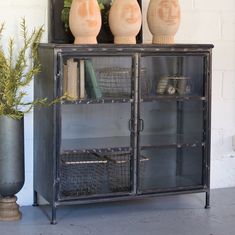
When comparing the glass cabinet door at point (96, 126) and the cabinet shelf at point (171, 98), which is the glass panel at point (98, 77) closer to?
the glass cabinet door at point (96, 126)

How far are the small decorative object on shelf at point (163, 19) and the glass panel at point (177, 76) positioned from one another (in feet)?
0.55

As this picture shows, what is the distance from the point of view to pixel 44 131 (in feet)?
12.5

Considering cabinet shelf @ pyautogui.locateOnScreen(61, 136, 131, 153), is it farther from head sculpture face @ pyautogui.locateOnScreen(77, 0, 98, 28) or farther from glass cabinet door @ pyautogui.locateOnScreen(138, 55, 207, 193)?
head sculpture face @ pyautogui.locateOnScreen(77, 0, 98, 28)

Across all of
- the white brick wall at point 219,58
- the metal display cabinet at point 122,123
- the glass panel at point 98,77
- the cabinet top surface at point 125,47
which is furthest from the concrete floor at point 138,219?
the cabinet top surface at point 125,47

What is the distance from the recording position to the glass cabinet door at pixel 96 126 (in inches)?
148

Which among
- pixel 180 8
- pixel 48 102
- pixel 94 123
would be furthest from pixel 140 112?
pixel 180 8

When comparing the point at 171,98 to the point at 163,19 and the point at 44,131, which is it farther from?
the point at 44,131

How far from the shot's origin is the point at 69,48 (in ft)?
11.8

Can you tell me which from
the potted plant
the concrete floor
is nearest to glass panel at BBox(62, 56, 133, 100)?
the potted plant

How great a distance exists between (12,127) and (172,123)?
4.03ft

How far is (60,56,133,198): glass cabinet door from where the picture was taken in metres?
3.75

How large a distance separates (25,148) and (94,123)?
1.74 ft

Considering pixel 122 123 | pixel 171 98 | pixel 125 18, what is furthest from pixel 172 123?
pixel 125 18

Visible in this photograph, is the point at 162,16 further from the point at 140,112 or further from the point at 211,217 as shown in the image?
the point at 211,217
